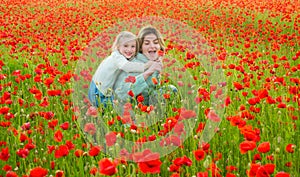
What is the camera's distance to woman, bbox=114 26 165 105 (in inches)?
175

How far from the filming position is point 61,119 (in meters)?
4.21

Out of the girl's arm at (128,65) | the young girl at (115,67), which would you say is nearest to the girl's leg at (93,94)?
the young girl at (115,67)

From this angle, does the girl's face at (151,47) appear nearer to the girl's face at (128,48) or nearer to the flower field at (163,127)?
the girl's face at (128,48)

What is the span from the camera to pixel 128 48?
15.7ft

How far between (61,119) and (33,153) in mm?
861

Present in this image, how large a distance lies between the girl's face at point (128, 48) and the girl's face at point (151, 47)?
12 cm

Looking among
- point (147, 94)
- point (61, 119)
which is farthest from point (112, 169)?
point (147, 94)

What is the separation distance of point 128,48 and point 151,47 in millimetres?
268

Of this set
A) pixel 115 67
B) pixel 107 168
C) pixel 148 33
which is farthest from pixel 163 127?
pixel 148 33

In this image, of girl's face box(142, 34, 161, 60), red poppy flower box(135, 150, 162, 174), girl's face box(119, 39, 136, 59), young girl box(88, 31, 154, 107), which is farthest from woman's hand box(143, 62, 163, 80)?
red poppy flower box(135, 150, 162, 174)

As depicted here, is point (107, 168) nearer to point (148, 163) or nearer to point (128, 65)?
point (148, 163)

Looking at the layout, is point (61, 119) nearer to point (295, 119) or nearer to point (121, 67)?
point (121, 67)

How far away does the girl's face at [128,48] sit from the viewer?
4793mm

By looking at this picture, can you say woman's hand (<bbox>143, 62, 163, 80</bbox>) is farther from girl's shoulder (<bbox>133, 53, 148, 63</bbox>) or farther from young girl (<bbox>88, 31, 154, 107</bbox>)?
girl's shoulder (<bbox>133, 53, 148, 63</bbox>)
